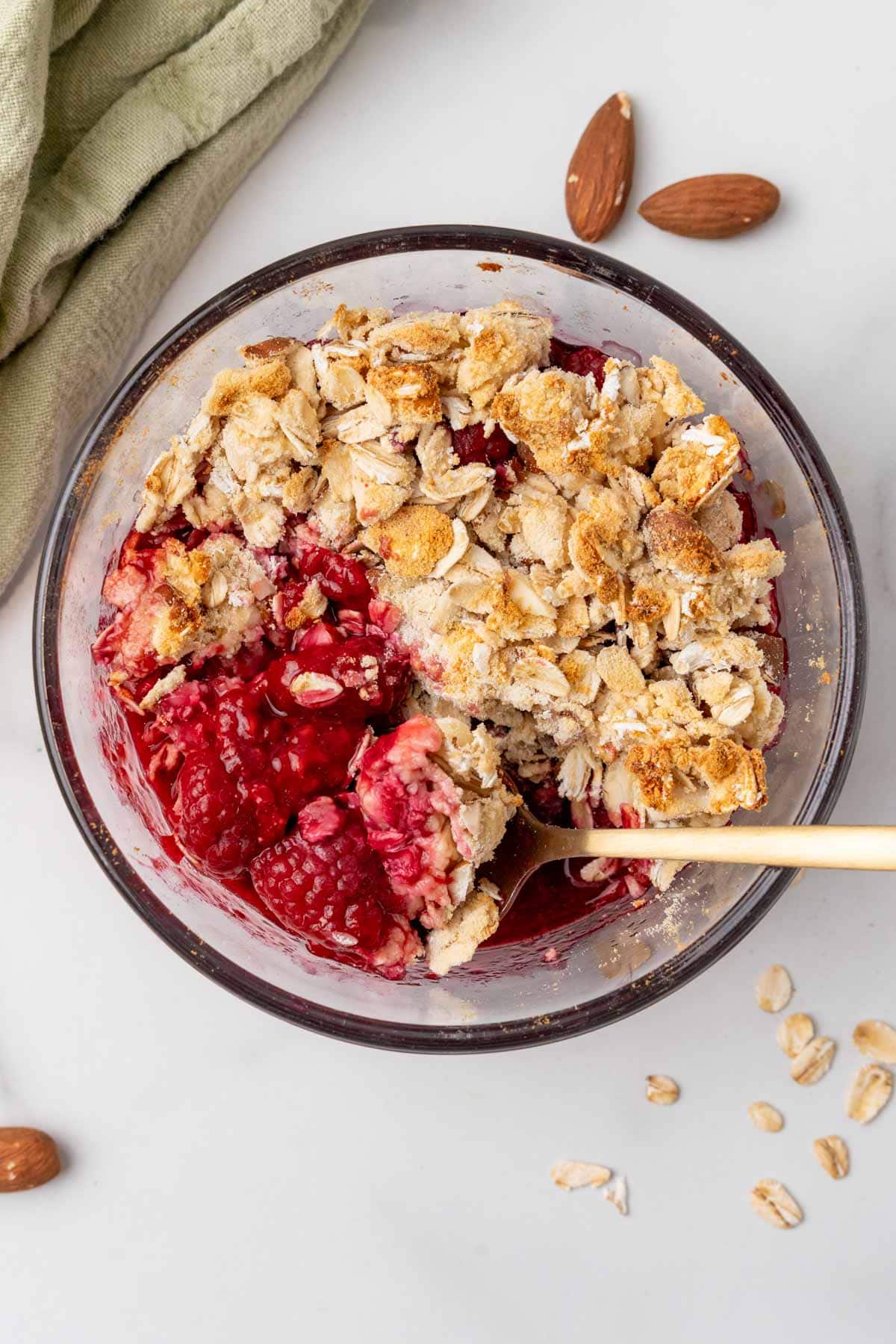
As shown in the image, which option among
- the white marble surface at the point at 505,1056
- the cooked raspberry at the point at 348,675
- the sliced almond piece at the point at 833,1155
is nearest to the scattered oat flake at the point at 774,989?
the white marble surface at the point at 505,1056

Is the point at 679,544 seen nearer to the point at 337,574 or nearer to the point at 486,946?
the point at 337,574

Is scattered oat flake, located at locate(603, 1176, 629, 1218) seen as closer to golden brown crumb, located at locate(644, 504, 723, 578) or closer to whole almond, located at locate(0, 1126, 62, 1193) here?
whole almond, located at locate(0, 1126, 62, 1193)

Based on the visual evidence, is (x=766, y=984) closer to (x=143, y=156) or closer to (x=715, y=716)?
(x=715, y=716)

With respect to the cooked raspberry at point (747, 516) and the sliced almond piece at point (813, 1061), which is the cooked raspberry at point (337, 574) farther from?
the sliced almond piece at point (813, 1061)

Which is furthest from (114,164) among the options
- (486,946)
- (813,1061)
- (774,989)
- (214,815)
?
(813,1061)

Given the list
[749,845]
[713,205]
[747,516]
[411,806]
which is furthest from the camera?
[713,205]

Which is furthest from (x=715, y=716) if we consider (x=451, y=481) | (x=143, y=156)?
(x=143, y=156)

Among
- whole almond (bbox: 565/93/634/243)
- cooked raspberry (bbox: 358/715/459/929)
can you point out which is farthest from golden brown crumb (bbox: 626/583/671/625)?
whole almond (bbox: 565/93/634/243)
